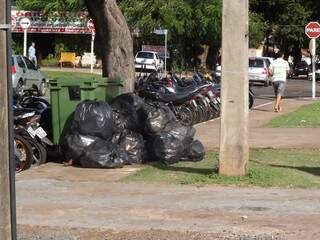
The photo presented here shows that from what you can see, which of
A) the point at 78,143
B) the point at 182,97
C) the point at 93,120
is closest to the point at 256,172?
the point at 93,120

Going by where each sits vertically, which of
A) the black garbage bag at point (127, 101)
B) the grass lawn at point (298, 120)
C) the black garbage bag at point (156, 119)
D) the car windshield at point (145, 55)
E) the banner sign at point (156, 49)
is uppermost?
the banner sign at point (156, 49)

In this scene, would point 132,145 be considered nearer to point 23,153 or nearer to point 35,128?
point 35,128

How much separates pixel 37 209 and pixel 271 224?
103 inches

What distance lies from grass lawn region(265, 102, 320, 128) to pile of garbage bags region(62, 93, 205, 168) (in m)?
5.80

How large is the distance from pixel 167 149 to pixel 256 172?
65.0 inches

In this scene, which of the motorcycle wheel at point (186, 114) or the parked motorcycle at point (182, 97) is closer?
the motorcycle wheel at point (186, 114)

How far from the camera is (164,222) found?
23.5 ft

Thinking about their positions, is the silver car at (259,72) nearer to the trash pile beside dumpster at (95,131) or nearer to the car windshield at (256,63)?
the car windshield at (256,63)

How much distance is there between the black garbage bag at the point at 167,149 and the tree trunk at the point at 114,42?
3974 millimetres

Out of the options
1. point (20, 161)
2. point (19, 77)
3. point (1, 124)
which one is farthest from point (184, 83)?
point (1, 124)

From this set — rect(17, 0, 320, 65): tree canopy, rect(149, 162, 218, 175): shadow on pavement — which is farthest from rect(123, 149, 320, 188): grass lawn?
rect(17, 0, 320, 65): tree canopy

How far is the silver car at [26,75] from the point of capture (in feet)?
80.7

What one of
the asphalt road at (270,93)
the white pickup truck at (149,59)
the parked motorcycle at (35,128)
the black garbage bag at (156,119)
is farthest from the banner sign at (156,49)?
the black garbage bag at (156,119)

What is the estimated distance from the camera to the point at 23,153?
1052cm
